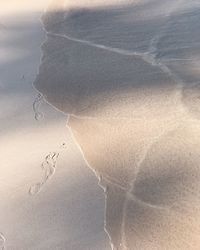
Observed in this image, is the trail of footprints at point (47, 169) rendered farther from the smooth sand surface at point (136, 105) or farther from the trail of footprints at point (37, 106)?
the trail of footprints at point (37, 106)

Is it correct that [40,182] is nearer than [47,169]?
Yes

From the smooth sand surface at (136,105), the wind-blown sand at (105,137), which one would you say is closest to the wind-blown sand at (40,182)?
the wind-blown sand at (105,137)

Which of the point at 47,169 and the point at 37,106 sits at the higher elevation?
the point at 47,169

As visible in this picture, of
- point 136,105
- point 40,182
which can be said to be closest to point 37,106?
point 136,105

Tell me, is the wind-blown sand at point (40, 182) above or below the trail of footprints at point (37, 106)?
above

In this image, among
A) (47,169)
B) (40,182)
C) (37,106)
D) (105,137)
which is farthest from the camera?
(37,106)

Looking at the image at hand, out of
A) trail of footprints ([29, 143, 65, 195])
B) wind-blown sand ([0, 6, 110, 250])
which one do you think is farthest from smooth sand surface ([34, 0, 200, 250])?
trail of footprints ([29, 143, 65, 195])

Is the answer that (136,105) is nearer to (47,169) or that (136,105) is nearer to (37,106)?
(37,106)

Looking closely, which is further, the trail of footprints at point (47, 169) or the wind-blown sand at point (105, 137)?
the trail of footprints at point (47, 169)

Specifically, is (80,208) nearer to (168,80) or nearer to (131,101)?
(131,101)
